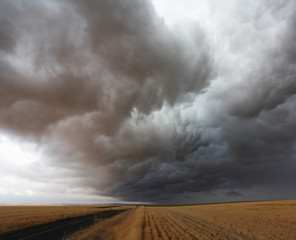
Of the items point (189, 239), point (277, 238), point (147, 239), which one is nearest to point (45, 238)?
point (147, 239)

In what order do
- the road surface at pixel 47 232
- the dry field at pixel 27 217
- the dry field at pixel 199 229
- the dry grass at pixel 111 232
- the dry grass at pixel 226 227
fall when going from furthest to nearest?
the dry field at pixel 27 217
the road surface at pixel 47 232
the dry grass at pixel 226 227
the dry field at pixel 199 229
the dry grass at pixel 111 232

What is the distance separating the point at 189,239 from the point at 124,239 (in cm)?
562

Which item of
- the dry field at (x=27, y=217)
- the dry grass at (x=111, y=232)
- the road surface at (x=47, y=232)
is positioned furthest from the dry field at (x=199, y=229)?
the dry field at (x=27, y=217)

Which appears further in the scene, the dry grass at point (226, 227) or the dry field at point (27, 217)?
the dry field at point (27, 217)

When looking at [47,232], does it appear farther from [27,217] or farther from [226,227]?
[27,217]

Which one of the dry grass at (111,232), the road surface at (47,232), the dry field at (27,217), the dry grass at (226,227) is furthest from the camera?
the dry field at (27,217)

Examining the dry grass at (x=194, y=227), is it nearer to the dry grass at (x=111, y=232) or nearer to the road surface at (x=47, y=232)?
the dry grass at (x=111, y=232)

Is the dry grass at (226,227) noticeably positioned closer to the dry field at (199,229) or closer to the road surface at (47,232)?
the dry field at (199,229)

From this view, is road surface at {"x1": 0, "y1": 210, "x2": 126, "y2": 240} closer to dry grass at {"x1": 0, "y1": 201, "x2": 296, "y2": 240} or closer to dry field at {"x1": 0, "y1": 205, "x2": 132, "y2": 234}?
dry grass at {"x1": 0, "y1": 201, "x2": 296, "y2": 240}

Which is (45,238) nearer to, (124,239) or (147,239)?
(124,239)

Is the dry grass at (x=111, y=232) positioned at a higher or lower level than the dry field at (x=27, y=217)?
lower

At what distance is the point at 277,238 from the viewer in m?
17.4

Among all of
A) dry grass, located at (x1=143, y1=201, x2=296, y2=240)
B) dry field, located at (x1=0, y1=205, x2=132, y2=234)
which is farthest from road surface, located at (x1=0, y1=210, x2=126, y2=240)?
dry grass, located at (x1=143, y1=201, x2=296, y2=240)

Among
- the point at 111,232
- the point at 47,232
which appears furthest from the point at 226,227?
the point at 47,232
